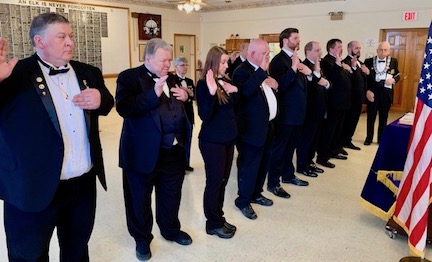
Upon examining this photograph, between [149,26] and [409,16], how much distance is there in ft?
21.9

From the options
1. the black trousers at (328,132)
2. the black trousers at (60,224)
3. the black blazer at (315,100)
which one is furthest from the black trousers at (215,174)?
the black trousers at (328,132)

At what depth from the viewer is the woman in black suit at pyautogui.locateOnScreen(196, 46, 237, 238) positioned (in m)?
2.50

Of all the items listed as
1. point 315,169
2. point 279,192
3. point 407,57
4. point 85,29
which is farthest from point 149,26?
point 279,192

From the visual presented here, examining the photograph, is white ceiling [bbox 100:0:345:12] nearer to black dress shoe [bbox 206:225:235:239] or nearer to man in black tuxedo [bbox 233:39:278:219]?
man in black tuxedo [bbox 233:39:278:219]

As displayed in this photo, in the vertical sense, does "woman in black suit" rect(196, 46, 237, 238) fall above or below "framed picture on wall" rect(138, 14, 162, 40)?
below

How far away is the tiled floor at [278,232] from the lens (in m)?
2.56

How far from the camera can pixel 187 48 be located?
38.4ft

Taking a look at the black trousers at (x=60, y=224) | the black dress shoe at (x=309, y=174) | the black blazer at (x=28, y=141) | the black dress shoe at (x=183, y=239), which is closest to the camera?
the black blazer at (x=28, y=141)

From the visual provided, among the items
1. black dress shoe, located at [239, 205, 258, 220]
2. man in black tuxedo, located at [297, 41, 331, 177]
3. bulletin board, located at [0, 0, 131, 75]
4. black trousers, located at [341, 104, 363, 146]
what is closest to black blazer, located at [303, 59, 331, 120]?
man in black tuxedo, located at [297, 41, 331, 177]

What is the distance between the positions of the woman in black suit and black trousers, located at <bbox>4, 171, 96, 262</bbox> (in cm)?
96

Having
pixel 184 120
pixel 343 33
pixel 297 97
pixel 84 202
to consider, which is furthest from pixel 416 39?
pixel 84 202

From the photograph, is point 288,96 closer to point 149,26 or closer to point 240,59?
point 240,59

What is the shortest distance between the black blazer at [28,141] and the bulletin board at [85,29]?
276 inches

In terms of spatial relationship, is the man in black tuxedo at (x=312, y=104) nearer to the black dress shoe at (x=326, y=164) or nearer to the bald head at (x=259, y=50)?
the black dress shoe at (x=326, y=164)
